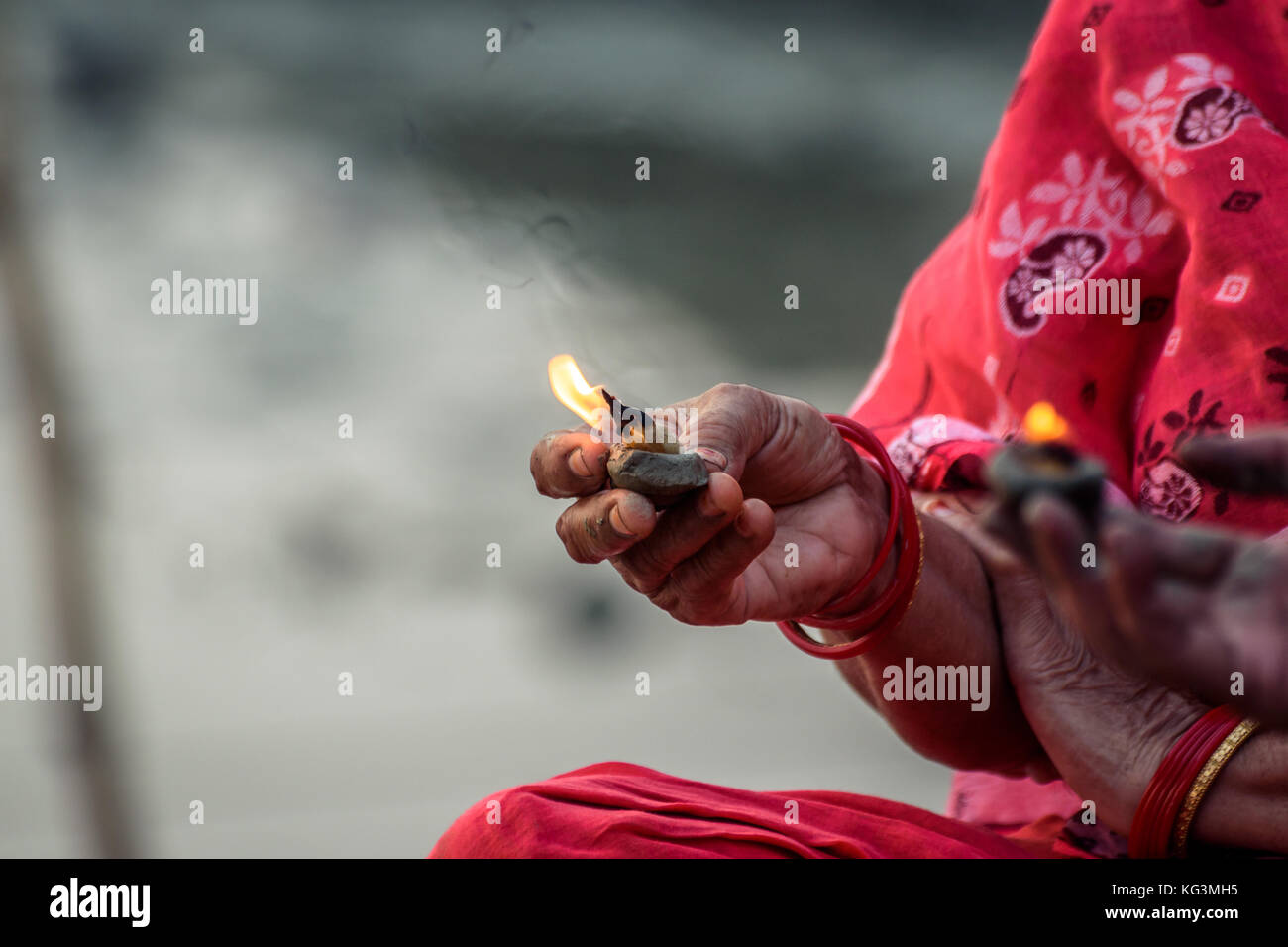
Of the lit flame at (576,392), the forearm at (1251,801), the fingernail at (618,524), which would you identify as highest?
the lit flame at (576,392)

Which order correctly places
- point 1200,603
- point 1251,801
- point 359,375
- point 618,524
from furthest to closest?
point 359,375
point 1251,801
point 618,524
point 1200,603

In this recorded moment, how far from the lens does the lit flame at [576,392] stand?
80cm

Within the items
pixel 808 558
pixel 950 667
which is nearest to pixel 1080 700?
pixel 950 667

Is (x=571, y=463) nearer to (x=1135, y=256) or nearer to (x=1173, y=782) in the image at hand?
(x=1173, y=782)

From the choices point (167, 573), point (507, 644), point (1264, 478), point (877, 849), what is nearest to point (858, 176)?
point (507, 644)

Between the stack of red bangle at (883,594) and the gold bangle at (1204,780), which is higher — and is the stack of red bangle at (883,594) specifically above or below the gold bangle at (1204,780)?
above

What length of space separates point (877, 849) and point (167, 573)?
7.22 feet

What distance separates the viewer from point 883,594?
0.99m

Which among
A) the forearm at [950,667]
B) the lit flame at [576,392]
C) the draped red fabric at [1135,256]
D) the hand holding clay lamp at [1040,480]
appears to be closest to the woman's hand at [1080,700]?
the forearm at [950,667]

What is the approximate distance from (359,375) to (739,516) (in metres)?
1.97

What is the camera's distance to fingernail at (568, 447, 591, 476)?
2.50ft

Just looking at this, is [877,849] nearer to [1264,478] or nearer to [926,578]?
[926,578]

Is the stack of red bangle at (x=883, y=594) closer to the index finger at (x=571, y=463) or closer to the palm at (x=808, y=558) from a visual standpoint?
the palm at (x=808, y=558)

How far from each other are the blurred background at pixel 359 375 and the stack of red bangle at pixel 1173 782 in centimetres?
136
